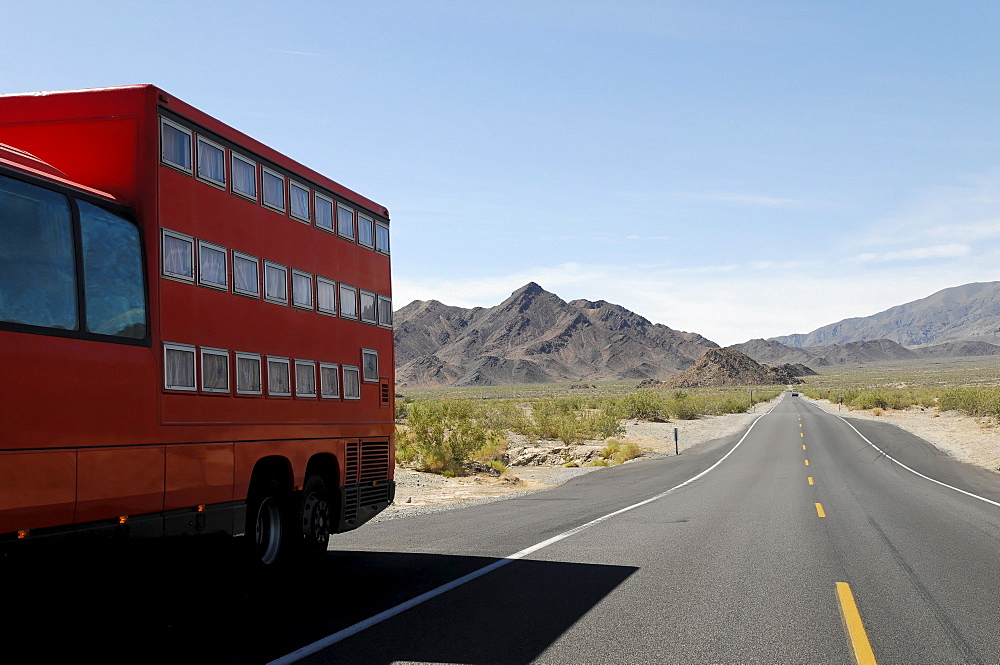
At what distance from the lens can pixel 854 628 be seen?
7301 millimetres

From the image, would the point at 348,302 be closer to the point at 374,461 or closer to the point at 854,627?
the point at 374,461

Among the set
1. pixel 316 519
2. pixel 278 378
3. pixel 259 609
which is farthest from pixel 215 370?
pixel 316 519

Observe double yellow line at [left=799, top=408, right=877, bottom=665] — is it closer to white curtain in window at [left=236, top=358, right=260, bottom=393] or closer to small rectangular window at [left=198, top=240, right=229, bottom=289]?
white curtain in window at [left=236, top=358, right=260, bottom=393]

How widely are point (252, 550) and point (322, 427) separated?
6.34 ft

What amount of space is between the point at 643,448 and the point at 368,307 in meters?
32.2

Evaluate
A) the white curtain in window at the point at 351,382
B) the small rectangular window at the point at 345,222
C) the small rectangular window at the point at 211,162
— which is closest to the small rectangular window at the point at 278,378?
the white curtain in window at the point at 351,382

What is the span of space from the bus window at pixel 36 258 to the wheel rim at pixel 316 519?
4456 millimetres

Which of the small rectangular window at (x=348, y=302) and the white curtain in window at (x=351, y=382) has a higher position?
the small rectangular window at (x=348, y=302)

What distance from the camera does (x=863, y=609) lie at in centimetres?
805

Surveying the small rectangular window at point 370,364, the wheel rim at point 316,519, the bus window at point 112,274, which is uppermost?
the bus window at point 112,274

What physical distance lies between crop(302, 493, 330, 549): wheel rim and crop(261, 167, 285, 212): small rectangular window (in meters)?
3.50

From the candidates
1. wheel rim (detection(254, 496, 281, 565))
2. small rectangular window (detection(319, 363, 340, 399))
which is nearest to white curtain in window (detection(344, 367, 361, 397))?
small rectangular window (detection(319, 363, 340, 399))

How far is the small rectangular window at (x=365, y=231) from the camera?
469 inches

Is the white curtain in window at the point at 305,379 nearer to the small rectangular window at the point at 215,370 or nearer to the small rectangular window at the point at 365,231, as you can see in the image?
the small rectangular window at the point at 215,370
